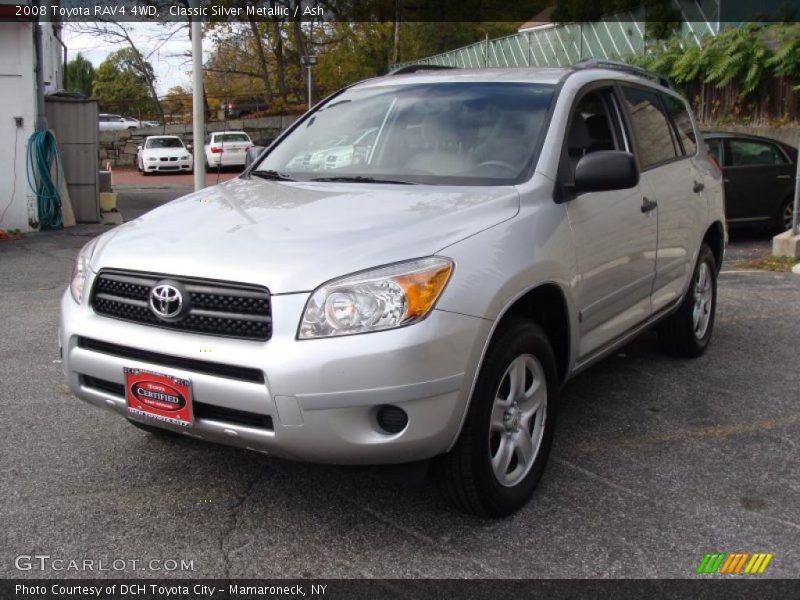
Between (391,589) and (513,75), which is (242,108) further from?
(391,589)

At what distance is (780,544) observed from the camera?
3.31 meters

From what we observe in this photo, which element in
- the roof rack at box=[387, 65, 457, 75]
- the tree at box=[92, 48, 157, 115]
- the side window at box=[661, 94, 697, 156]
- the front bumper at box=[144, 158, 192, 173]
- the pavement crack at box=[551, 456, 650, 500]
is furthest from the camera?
the tree at box=[92, 48, 157, 115]

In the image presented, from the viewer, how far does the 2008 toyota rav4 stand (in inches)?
117

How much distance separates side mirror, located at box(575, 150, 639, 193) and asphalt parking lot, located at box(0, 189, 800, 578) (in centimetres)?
129

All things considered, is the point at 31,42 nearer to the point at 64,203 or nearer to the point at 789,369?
the point at 64,203

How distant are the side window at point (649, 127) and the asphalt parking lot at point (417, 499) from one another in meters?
1.38

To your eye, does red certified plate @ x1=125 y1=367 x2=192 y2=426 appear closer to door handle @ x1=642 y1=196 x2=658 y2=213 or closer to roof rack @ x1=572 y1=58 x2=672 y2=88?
door handle @ x1=642 y1=196 x2=658 y2=213

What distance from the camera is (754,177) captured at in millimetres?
12086

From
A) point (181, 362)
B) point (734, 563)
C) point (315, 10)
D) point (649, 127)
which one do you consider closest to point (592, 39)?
point (649, 127)

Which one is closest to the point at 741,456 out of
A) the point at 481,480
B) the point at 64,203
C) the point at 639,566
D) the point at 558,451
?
the point at 558,451

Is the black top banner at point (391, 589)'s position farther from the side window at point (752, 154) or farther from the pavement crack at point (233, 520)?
the side window at point (752, 154)

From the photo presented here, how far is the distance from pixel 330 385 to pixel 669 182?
2.96m

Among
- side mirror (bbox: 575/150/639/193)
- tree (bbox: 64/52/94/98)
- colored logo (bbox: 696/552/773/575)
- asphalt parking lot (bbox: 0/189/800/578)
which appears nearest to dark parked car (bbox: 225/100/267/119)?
tree (bbox: 64/52/94/98)

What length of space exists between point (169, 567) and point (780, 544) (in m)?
2.27
